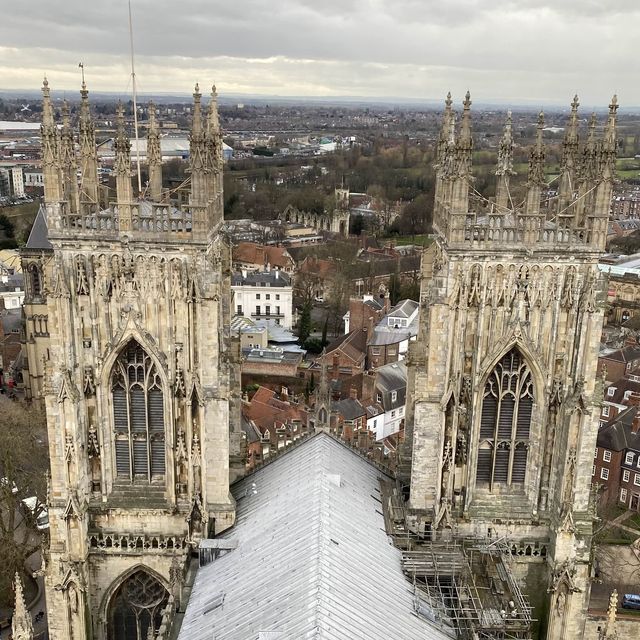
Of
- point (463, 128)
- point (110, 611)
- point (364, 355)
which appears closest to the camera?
point (463, 128)

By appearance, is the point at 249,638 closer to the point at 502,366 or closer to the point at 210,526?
the point at 210,526

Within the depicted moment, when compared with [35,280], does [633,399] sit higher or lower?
lower

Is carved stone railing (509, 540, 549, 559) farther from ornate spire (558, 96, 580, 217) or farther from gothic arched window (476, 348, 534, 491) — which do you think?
ornate spire (558, 96, 580, 217)

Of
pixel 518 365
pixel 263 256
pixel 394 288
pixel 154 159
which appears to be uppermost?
pixel 154 159

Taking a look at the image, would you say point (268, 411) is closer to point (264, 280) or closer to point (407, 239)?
point (264, 280)

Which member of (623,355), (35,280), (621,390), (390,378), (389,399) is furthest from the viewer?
(623,355)

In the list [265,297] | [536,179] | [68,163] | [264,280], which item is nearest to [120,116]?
[68,163]

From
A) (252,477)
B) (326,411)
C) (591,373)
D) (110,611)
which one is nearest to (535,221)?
(591,373)
